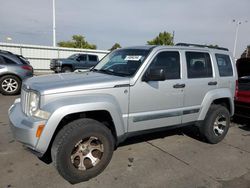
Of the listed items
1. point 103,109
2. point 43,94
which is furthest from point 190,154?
point 43,94

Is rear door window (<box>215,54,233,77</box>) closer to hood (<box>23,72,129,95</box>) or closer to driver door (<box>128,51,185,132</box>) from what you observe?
driver door (<box>128,51,185,132</box>)

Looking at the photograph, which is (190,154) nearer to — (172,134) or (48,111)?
(172,134)

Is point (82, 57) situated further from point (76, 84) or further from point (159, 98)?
point (76, 84)

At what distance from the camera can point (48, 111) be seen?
274 centimetres

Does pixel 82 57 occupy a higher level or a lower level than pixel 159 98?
higher

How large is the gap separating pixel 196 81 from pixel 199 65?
1.25ft

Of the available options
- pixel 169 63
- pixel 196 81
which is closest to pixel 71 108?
pixel 169 63

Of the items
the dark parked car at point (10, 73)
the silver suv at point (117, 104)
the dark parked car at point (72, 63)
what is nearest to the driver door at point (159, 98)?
the silver suv at point (117, 104)

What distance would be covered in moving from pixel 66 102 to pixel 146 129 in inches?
57.5

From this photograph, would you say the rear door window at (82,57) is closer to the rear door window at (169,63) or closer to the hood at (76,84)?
the rear door window at (169,63)

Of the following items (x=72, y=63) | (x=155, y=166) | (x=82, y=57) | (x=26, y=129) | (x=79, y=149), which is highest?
(x=82, y=57)

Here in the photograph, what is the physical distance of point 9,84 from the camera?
8547 millimetres

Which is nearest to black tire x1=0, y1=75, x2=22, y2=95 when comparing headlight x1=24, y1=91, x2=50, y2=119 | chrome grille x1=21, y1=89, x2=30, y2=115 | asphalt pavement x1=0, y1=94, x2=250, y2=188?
asphalt pavement x1=0, y1=94, x2=250, y2=188

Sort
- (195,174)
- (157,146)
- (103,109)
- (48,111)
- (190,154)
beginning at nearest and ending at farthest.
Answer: (48,111)
(103,109)
(195,174)
(190,154)
(157,146)
